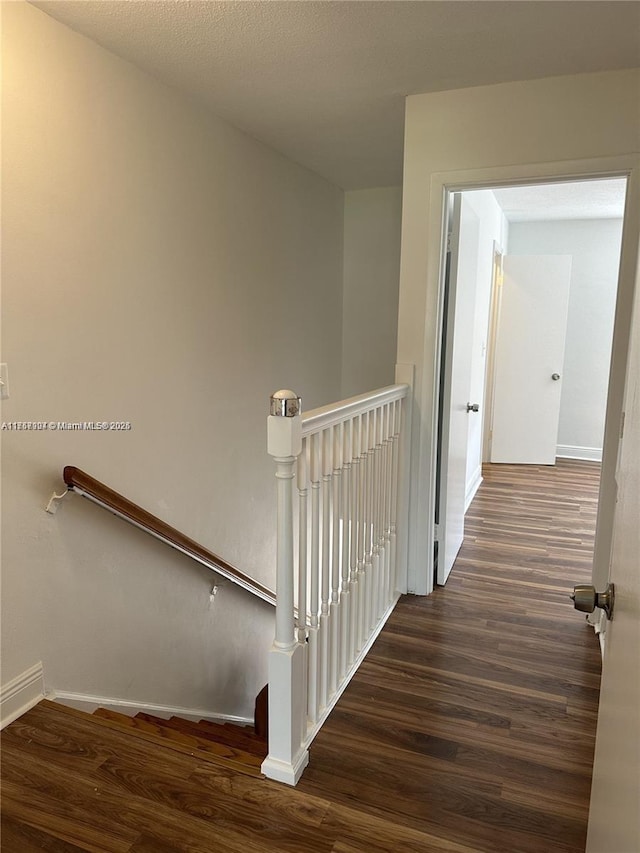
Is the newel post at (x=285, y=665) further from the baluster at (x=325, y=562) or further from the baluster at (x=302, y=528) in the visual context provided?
the baluster at (x=325, y=562)

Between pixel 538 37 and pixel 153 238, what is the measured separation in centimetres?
169

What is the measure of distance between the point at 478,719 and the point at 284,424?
135 cm

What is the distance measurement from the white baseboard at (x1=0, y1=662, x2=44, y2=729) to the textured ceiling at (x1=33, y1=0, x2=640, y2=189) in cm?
228

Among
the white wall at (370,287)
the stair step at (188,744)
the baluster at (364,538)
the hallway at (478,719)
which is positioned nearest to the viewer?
the hallway at (478,719)

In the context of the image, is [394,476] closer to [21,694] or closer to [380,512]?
[380,512]

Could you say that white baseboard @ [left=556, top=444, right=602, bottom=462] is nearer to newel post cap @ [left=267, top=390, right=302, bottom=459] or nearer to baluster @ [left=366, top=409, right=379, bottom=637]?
baluster @ [left=366, top=409, right=379, bottom=637]

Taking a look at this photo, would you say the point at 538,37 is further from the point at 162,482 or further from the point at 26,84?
the point at 162,482

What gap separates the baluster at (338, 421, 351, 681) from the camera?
83.8 inches

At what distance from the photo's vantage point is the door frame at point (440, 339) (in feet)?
8.12

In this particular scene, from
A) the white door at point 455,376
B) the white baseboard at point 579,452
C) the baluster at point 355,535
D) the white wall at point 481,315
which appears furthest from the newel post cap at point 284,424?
the white baseboard at point 579,452

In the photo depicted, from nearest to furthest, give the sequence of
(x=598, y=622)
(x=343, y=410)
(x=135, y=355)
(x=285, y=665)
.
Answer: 1. (x=285, y=665)
2. (x=343, y=410)
3. (x=135, y=355)
4. (x=598, y=622)

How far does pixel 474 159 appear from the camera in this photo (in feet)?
8.66

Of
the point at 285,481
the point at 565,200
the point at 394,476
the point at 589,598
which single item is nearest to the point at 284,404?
the point at 285,481

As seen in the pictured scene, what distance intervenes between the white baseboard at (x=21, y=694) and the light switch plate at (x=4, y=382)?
979mm
